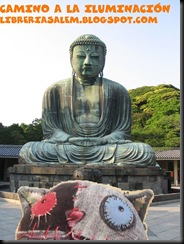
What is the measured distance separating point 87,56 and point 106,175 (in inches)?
166

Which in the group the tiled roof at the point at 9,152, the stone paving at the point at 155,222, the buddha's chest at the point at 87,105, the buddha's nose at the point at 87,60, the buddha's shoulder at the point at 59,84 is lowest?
the stone paving at the point at 155,222

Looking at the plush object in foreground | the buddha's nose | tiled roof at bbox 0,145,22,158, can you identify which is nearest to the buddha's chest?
the buddha's nose

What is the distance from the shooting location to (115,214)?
2350 mm

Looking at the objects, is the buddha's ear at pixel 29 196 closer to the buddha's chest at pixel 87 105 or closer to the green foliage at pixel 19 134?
the buddha's chest at pixel 87 105

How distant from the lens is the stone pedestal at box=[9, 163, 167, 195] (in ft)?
28.1

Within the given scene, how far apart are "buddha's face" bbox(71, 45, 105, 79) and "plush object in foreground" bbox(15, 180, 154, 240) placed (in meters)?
8.47

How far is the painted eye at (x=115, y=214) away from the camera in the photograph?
233 cm

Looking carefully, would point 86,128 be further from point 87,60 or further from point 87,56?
point 87,56

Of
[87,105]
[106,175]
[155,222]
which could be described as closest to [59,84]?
[87,105]

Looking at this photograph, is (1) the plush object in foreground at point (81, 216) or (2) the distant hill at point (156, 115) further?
(2) the distant hill at point (156, 115)

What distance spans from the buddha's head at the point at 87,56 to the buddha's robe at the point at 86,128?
1.56ft

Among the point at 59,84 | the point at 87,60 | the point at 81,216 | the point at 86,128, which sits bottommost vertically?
the point at 81,216

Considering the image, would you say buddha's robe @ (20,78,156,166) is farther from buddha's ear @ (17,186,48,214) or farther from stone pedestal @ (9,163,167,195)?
buddha's ear @ (17,186,48,214)

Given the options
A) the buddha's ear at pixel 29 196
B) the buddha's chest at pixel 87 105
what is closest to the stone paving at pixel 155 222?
the buddha's ear at pixel 29 196
